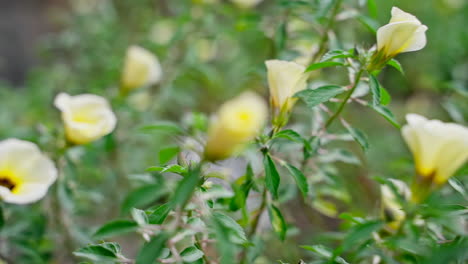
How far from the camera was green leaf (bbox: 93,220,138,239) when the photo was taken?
498mm

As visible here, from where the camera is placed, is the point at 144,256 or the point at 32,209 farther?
the point at 32,209

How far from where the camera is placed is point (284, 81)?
2.01 ft

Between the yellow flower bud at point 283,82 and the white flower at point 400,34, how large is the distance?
0.11m

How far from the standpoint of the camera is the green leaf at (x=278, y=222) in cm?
64

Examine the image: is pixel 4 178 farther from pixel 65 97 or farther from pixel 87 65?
pixel 87 65

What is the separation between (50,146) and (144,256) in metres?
0.49

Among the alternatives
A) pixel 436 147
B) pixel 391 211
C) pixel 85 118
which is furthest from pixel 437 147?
pixel 85 118

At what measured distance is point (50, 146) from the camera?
34.3 inches

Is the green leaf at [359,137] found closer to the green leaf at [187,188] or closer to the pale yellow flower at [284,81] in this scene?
the pale yellow flower at [284,81]

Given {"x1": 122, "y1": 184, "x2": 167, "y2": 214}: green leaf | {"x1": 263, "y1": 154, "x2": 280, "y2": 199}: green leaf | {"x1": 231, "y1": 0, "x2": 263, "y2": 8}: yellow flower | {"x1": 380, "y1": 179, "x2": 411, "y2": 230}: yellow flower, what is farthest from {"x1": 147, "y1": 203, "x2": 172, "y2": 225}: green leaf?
{"x1": 231, "y1": 0, "x2": 263, "y2": 8}: yellow flower

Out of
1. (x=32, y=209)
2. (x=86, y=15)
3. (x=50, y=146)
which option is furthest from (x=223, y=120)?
(x=86, y=15)

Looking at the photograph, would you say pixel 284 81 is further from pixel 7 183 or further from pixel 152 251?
pixel 7 183

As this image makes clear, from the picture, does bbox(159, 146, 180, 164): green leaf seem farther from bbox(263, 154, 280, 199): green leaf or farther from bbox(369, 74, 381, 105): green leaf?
bbox(369, 74, 381, 105): green leaf

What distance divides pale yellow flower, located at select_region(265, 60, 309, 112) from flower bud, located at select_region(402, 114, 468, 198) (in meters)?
0.15
